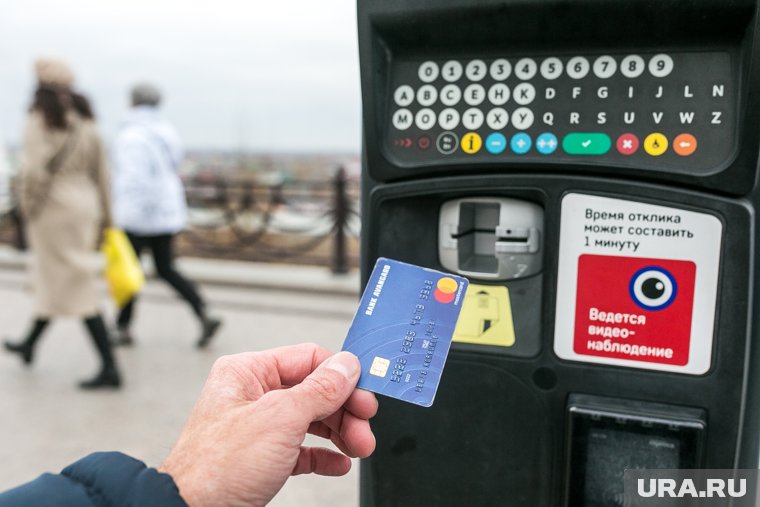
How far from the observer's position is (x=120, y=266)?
4332 millimetres

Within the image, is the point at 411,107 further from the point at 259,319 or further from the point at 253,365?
the point at 259,319

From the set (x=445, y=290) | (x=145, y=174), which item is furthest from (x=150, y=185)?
(x=445, y=290)

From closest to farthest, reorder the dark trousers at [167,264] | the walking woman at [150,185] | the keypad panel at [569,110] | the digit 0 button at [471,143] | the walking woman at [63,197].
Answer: the keypad panel at [569,110] → the digit 0 button at [471,143] → the walking woman at [63,197] → the walking woman at [150,185] → the dark trousers at [167,264]

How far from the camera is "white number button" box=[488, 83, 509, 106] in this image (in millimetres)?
1120

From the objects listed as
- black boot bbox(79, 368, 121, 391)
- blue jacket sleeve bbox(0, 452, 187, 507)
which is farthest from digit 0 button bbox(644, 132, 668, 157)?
black boot bbox(79, 368, 121, 391)

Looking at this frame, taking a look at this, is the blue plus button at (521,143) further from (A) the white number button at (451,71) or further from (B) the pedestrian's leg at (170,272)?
(B) the pedestrian's leg at (170,272)

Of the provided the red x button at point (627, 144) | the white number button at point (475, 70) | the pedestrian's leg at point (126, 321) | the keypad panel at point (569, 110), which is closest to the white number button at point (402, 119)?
the keypad panel at point (569, 110)

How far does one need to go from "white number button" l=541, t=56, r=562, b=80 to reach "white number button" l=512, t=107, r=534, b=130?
0.19 feet

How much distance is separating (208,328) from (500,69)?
3.92 metres

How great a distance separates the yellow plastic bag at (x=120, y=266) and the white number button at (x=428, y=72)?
11.3 ft

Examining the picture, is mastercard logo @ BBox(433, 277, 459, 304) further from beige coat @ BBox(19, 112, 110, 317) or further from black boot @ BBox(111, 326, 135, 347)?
black boot @ BBox(111, 326, 135, 347)

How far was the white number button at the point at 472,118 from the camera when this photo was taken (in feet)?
3.71

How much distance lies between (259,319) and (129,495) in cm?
472

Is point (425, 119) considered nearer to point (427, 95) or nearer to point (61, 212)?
point (427, 95)
